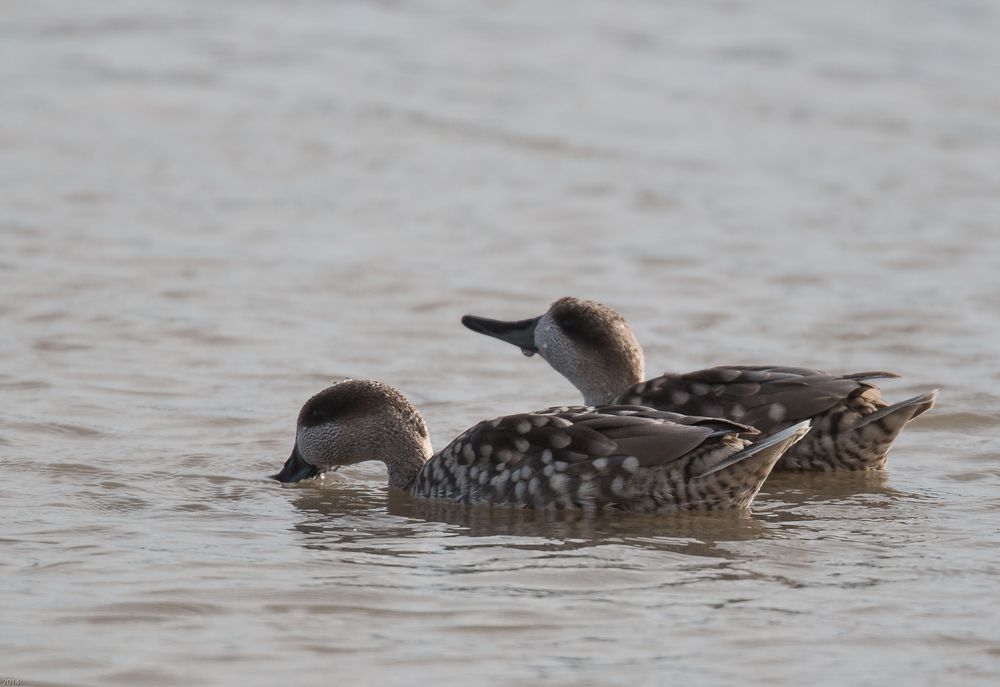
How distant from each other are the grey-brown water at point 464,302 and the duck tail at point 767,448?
0.93 feet

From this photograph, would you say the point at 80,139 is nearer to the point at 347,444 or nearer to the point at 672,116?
the point at 672,116

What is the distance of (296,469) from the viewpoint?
28.3 ft

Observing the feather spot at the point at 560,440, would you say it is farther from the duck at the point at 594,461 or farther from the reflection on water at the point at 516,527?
the reflection on water at the point at 516,527

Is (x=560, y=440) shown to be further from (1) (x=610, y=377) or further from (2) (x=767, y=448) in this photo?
(1) (x=610, y=377)

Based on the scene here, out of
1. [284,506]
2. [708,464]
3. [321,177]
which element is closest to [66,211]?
[321,177]

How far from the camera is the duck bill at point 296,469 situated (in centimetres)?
862

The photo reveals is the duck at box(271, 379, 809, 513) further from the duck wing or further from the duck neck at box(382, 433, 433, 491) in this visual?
the duck wing

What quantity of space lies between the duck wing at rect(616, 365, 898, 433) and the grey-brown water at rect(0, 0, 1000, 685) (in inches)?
14.5

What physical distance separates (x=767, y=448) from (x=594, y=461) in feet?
2.41

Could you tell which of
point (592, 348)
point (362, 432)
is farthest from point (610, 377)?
point (362, 432)

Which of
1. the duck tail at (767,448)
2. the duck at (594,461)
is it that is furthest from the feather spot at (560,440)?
the duck tail at (767,448)

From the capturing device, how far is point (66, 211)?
14.2 metres

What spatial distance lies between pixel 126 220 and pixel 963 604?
352 inches

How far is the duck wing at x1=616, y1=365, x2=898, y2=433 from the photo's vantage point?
339 inches
